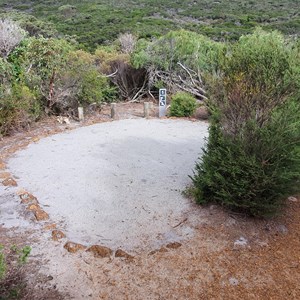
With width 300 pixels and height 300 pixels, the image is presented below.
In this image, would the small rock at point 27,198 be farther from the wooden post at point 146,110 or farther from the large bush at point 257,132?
the wooden post at point 146,110

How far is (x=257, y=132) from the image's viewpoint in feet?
12.7

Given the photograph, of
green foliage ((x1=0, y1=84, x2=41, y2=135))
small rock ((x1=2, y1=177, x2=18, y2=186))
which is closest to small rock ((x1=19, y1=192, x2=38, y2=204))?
small rock ((x1=2, y1=177, x2=18, y2=186))

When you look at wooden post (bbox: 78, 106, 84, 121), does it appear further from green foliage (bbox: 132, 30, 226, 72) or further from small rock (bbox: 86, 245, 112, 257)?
small rock (bbox: 86, 245, 112, 257)

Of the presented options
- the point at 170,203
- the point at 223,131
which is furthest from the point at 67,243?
the point at 223,131

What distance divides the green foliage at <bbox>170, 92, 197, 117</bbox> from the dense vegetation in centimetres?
1431

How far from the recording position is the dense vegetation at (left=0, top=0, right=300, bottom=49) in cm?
2631

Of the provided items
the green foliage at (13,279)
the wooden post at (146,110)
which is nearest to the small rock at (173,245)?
the green foliage at (13,279)

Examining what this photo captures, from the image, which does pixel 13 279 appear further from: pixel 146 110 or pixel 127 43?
pixel 127 43

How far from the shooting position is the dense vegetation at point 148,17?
26.3 metres

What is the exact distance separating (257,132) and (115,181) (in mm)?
2591

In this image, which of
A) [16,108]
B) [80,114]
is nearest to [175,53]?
[80,114]

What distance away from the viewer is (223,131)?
167 inches

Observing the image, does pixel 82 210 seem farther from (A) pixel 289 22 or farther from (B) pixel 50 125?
(A) pixel 289 22

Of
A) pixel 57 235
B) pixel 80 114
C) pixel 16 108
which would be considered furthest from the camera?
pixel 80 114
